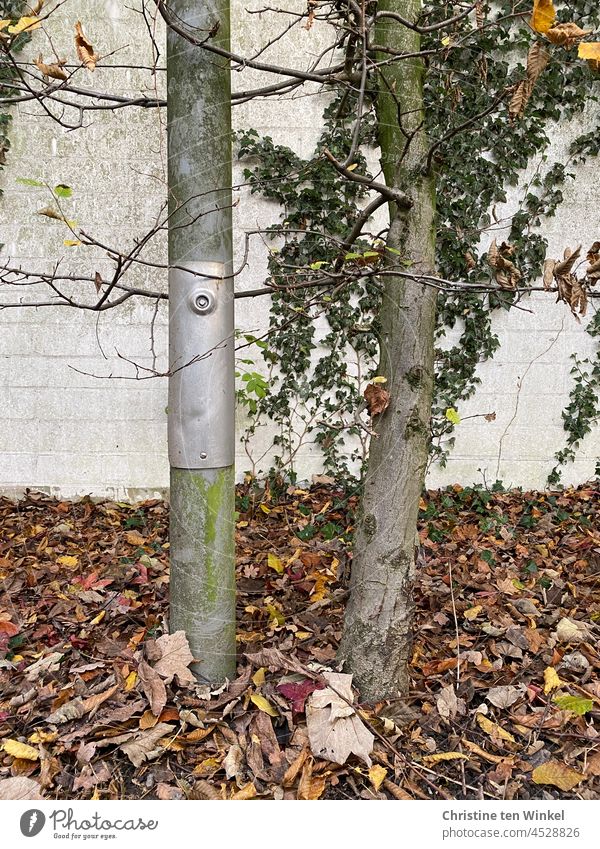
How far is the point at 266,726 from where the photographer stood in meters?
1.79

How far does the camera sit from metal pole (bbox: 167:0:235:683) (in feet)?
5.79

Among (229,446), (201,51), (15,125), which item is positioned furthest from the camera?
(15,125)

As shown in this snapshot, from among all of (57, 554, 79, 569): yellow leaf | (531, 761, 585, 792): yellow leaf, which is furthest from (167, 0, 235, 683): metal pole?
(57, 554, 79, 569): yellow leaf

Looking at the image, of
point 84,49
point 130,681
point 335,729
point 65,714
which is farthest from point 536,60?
point 65,714

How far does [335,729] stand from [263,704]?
0.24 metres

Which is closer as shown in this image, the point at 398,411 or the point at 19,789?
the point at 19,789

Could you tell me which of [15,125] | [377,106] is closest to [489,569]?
[377,106]

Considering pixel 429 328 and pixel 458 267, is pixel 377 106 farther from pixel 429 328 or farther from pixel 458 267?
pixel 458 267

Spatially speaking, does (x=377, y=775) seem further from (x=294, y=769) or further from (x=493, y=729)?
(x=493, y=729)

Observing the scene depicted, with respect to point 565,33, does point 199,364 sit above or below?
below

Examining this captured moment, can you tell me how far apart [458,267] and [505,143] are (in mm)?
874

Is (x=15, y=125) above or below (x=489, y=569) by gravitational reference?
above

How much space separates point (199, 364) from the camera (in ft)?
5.90

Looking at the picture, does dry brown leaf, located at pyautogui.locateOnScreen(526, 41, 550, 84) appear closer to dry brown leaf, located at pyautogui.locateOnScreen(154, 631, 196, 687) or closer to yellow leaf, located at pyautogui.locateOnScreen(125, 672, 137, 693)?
dry brown leaf, located at pyautogui.locateOnScreen(154, 631, 196, 687)
